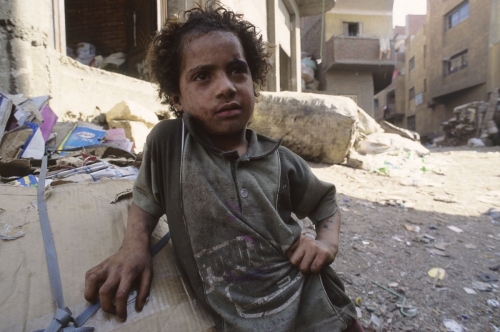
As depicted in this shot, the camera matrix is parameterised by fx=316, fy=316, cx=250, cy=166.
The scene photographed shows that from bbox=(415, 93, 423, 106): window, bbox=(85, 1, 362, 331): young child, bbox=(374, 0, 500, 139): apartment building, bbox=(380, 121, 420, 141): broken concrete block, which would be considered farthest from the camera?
bbox=(415, 93, 423, 106): window

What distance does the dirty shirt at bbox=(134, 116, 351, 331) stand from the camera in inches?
34.9

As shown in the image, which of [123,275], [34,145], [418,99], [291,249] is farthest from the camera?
[418,99]

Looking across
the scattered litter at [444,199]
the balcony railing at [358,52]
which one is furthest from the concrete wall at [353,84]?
the scattered litter at [444,199]

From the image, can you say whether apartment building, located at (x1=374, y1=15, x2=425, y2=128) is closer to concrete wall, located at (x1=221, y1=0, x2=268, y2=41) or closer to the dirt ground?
concrete wall, located at (x1=221, y1=0, x2=268, y2=41)

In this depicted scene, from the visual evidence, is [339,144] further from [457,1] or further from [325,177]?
[457,1]

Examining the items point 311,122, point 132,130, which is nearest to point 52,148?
point 132,130

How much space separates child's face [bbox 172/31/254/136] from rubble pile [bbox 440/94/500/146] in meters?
13.3

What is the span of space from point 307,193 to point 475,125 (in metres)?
15.0

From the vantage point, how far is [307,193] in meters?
1.15

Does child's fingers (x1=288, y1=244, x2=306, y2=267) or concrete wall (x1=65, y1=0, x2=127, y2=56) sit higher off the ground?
concrete wall (x1=65, y1=0, x2=127, y2=56)

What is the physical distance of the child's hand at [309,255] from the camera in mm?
957

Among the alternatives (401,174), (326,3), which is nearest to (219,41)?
(401,174)

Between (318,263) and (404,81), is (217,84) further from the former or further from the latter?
(404,81)

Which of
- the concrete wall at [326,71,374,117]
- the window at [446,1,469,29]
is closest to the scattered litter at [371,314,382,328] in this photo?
the concrete wall at [326,71,374,117]
